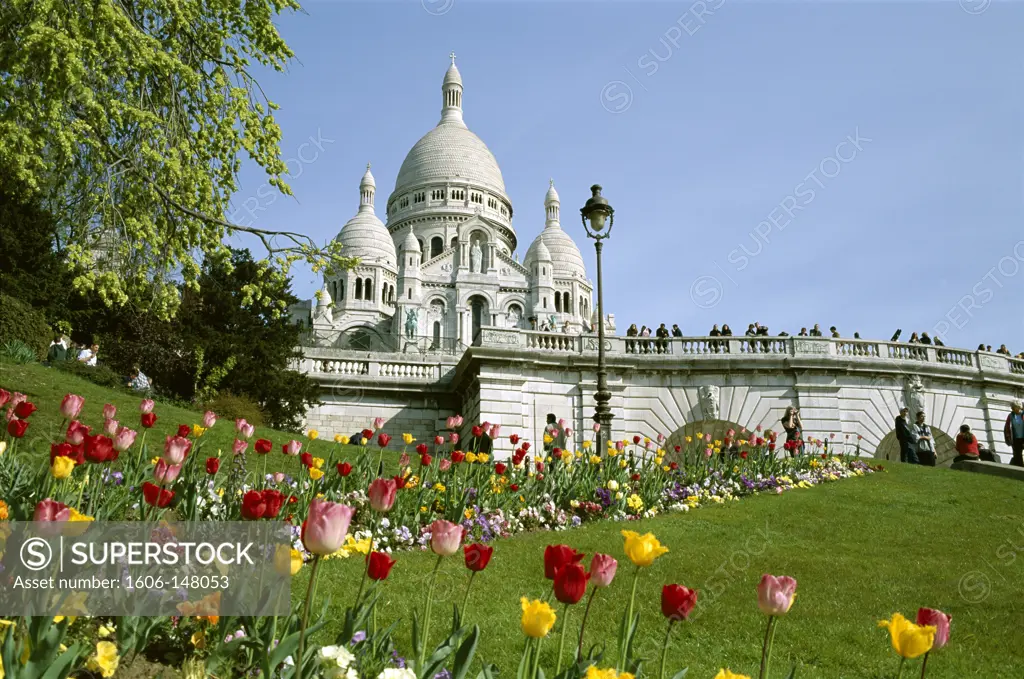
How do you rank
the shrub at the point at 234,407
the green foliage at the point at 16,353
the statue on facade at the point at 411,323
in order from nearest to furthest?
the green foliage at the point at 16,353
the shrub at the point at 234,407
the statue on facade at the point at 411,323

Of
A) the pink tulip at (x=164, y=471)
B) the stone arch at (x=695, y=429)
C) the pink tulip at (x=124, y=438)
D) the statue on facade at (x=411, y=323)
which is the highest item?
the statue on facade at (x=411, y=323)

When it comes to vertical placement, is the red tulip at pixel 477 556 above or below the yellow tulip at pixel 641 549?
below

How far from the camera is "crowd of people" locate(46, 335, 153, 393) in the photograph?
17344 millimetres

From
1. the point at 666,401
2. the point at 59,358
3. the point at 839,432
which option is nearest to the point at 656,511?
the point at 666,401

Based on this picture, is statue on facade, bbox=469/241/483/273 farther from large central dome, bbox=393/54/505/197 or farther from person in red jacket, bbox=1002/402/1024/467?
person in red jacket, bbox=1002/402/1024/467

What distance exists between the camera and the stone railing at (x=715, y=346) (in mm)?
20484

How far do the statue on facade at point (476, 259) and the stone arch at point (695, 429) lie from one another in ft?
160

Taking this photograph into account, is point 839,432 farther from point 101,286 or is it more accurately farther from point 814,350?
point 101,286

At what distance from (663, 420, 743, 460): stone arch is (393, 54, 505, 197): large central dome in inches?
2358

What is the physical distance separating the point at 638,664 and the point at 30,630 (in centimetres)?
217

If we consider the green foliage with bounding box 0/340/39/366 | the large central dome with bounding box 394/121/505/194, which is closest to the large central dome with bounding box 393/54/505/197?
the large central dome with bounding box 394/121/505/194

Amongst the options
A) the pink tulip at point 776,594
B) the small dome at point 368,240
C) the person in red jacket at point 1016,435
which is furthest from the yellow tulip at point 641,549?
the small dome at point 368,240

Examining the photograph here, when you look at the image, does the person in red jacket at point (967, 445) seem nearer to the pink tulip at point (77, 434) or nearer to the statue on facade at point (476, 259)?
the pink tulip at point (77, 434)

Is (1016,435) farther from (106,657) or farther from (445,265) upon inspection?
(445,265)
